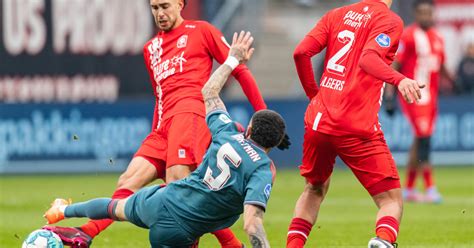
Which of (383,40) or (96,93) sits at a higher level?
(383,40)

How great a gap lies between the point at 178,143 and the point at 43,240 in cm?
150

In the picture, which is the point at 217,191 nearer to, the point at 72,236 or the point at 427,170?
the point at 72,236

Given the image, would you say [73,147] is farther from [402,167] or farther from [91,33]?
[402,167]

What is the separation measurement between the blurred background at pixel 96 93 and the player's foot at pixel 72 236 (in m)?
12.4

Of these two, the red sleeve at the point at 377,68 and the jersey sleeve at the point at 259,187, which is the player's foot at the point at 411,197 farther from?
the jersey sleeve at the point at 259,187

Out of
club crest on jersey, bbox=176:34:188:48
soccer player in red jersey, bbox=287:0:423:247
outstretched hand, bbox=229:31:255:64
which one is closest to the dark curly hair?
outstretched hand, bbox=229:31:255:64

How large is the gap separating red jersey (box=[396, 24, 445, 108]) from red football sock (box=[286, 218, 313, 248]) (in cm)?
778

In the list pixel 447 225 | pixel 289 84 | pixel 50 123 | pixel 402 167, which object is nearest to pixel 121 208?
pixel 447 225

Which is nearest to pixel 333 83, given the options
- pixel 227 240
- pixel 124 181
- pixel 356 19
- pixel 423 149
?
pixel 356 19

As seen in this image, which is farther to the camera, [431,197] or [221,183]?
[431,197]

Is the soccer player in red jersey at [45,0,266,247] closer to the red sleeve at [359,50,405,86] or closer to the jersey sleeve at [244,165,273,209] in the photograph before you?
the red sleeve at [359,50,405,86]

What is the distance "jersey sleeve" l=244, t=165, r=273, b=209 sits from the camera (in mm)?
8398

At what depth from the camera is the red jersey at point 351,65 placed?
9.51m

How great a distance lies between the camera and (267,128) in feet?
28.3
